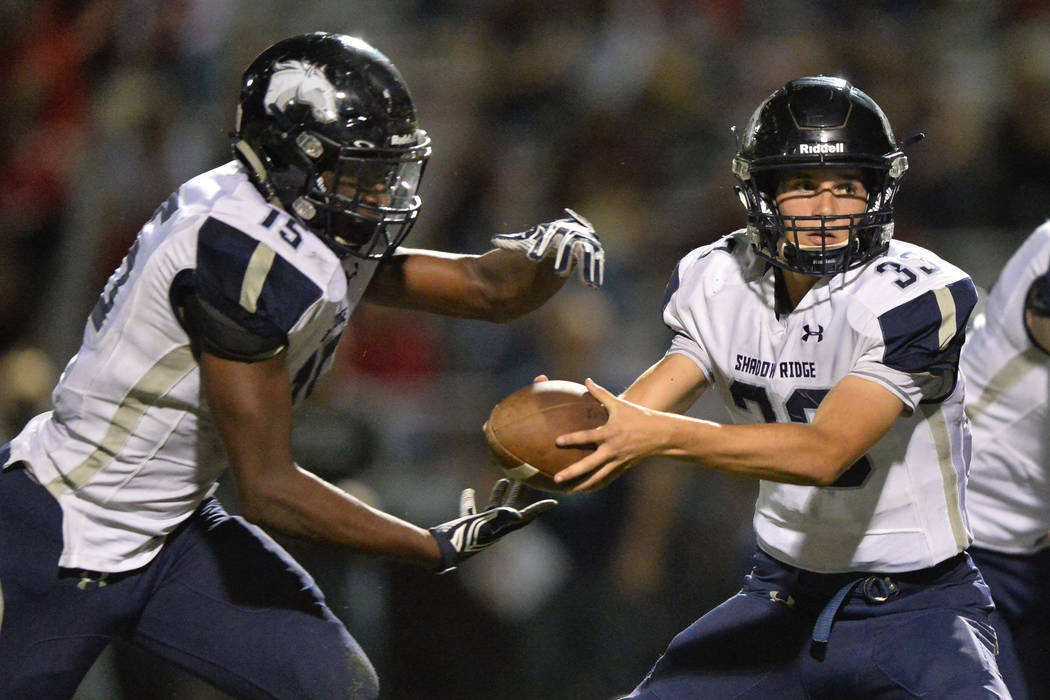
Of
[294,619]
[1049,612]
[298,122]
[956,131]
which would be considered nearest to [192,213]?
[298,122]

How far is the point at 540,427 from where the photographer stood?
7.13 ft

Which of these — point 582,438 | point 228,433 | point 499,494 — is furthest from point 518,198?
point 582,438

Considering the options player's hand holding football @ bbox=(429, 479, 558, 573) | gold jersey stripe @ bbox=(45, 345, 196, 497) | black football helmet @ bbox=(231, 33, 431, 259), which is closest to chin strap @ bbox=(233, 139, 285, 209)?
black football helmet @ bbox=(231, 33, 431, 259)

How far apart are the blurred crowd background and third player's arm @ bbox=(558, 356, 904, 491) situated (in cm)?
198

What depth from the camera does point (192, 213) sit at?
7.25 feet

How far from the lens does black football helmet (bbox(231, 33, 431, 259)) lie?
7.50 ft

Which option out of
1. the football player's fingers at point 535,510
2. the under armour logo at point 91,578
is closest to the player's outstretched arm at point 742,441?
the football player's fingers at point 535,510

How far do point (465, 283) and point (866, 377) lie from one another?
112 centimetres

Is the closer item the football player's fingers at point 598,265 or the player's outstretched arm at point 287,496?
the player's outstretched arm at point 287,496

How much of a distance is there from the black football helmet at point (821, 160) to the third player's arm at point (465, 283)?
62 cm

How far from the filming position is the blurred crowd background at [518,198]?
390 centimetres

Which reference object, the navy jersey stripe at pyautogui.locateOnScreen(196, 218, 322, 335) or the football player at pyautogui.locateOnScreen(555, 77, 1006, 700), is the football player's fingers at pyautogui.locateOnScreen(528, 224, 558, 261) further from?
the navy jersey stripe at pyautogui.locateOnScreen(196, 218, 322, 335)

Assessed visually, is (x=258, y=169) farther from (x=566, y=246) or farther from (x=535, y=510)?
(x=535, y=510)

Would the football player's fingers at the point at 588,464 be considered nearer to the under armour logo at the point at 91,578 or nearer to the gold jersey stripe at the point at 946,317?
the gold jersey stripe at the point at 946,317
